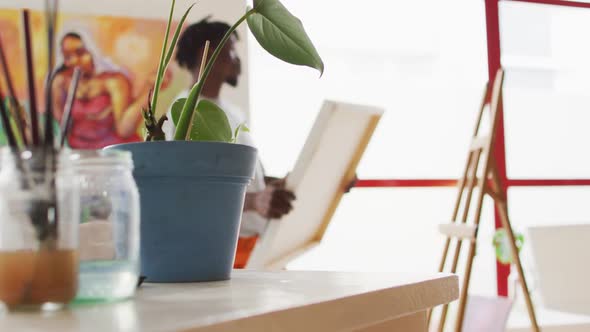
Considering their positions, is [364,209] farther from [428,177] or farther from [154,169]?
[154,169]

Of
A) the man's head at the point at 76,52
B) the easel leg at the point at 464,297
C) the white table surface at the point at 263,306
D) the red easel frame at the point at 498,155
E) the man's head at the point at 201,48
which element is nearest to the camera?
the white table surface at the point at 263,306

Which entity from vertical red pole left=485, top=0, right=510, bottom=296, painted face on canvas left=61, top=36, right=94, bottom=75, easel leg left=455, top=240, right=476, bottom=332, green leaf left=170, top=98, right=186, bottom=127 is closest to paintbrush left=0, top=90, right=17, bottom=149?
green leaf left=170, top=98, right=186, bottom=127

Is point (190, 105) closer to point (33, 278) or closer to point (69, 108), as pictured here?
point (69, 108)

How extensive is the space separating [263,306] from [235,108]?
3.38m

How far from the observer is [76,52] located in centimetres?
374

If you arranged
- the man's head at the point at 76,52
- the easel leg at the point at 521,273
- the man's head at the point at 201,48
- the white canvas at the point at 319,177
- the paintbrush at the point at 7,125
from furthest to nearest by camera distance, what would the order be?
the man's head at the point at 76,52, the man's head at the point at 201,48, the easel leg at the point at 521,273, the white canvas at the point at 319,177, the paintbrush at the point at 7,125

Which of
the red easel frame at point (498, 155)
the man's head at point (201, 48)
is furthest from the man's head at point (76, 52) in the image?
the red easel frame at point (498, 155)

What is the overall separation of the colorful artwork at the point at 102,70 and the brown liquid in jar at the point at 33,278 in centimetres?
324

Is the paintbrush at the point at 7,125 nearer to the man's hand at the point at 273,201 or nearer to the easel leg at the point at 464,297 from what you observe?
the man's hand at the point at 273,201

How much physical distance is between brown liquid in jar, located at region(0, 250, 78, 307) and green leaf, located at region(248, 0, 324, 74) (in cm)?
40

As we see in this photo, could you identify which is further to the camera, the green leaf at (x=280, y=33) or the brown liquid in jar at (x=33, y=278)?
the green leaf at (x=280, y=33)

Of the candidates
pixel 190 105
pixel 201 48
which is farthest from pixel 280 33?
pixel 201 48

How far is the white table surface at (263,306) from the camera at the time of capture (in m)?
0.47

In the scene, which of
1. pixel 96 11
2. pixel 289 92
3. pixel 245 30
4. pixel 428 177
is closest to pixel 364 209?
pixel 428 177
